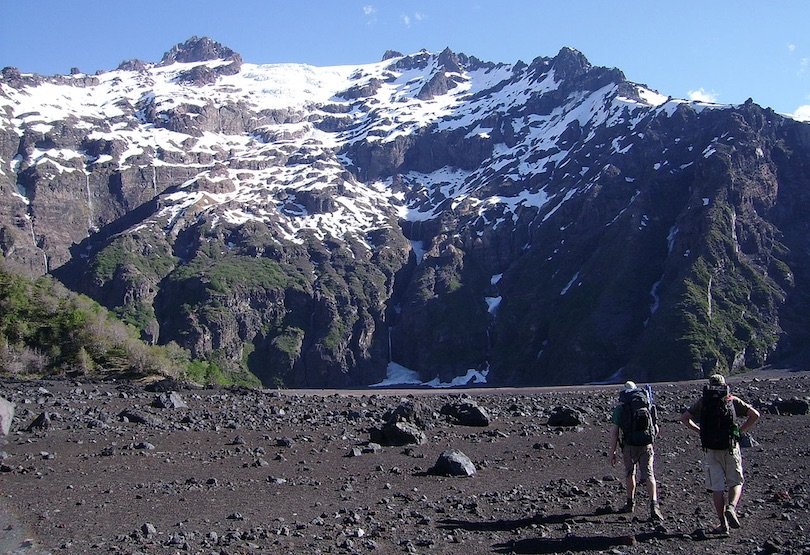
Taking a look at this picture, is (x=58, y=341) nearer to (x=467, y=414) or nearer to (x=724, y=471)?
(x=467, y=414)

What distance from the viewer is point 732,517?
1098 centimetres

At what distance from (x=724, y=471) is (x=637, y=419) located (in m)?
1.73

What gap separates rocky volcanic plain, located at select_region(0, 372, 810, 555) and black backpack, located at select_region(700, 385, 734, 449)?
1.36 m

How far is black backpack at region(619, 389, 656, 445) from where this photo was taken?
40.4 feet

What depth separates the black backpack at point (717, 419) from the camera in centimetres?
1125

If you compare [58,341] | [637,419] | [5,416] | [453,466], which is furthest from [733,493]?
[58,341]

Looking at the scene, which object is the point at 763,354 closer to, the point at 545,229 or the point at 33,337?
the point at 545,229

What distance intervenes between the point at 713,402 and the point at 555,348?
456ft

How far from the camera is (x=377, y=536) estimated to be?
10.8 meters

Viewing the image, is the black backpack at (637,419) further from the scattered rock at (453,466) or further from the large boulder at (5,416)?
the large boulder at (5,416)

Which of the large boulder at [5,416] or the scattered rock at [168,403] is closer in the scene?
the large boulder at [5,416]

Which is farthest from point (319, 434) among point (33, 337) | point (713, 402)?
point (33, 337)

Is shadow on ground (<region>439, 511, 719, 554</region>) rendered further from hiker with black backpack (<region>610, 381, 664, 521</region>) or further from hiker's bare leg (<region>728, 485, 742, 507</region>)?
hiker with black backpack (<region>610, 381, 664, 521</region>)

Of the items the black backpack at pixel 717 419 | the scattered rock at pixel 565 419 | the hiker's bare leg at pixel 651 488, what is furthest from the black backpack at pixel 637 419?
the scattered rock at pixel 565 419
